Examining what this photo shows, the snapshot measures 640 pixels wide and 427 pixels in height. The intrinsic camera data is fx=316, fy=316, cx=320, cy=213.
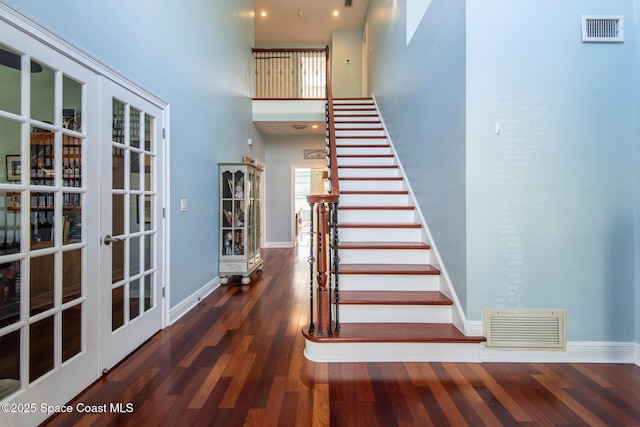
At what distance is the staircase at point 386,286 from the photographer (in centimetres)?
215

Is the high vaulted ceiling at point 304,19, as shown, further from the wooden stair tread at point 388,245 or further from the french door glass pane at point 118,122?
the wooden stair tread at point 388,245

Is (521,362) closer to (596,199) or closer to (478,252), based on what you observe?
A: (478,252)

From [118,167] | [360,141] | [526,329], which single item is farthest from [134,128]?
[360,141]

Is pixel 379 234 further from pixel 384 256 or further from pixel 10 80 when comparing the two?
pixel 10 80

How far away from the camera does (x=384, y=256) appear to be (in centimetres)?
300

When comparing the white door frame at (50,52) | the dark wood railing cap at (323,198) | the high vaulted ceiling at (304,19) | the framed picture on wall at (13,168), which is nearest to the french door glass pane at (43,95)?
the white door frame at (50,52)

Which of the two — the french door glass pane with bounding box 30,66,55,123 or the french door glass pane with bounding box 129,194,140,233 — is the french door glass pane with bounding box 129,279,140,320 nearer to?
the french door glass pane with bounding box 129,194,140,233

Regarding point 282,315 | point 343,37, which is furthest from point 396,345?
point 343,37

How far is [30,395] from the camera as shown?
1489 mm

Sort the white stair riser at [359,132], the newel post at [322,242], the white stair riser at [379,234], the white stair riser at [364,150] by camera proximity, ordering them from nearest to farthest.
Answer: the newel post at [322,242] → the white stair riser at [379,234] → the white stair riser at [364,150] → the white stair riser at [359,132]

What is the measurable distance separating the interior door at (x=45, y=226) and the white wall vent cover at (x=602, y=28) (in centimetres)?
318

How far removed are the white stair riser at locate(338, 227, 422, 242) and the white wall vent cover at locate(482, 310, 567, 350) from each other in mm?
1225

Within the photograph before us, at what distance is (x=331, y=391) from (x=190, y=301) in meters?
2.00

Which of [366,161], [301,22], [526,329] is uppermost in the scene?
[301,22]
